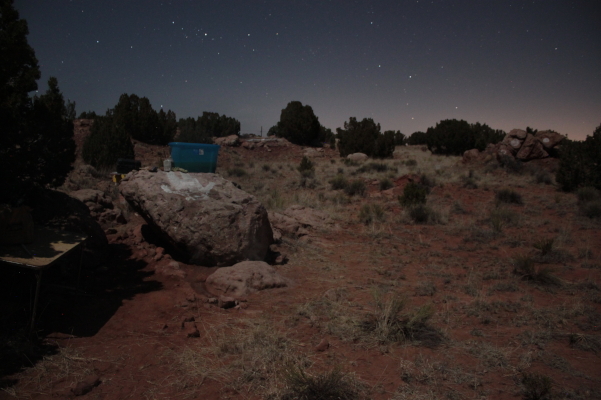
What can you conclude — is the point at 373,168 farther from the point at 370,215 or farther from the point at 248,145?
the point at 248,145

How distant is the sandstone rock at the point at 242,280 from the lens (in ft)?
18.0

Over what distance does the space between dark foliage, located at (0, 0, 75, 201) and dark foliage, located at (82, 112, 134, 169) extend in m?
10.5

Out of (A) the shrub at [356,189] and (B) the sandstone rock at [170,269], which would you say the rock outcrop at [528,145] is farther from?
(B) the sandstone rock at [170,269]

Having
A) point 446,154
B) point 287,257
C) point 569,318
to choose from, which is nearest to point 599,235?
point 569,318

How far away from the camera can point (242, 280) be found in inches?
220

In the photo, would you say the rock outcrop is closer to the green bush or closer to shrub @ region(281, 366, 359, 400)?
the green bush

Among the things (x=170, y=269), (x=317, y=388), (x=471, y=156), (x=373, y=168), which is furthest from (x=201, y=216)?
(x=471, y=156)

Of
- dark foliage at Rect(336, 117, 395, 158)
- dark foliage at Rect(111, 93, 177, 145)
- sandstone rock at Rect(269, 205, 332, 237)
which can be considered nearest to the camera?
sandstone rock at Rect(269, 205, 332, 237)

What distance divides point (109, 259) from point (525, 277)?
24.4 feet

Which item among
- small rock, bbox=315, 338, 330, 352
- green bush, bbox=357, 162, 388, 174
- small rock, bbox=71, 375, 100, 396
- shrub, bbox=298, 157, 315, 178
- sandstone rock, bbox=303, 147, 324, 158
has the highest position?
sandstone rock, bbox=303, 147, 324, 158

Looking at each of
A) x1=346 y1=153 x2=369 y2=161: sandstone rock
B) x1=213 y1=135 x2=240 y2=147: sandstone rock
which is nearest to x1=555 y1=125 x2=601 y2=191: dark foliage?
x1=346 y1=153 x2=369 y2=161: sandstone rock

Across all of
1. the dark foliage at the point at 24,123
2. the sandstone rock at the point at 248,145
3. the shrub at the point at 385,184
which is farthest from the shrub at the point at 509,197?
the sandstone rock at the point at 248,145

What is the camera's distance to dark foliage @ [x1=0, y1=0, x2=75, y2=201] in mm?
4570

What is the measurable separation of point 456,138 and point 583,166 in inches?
572
